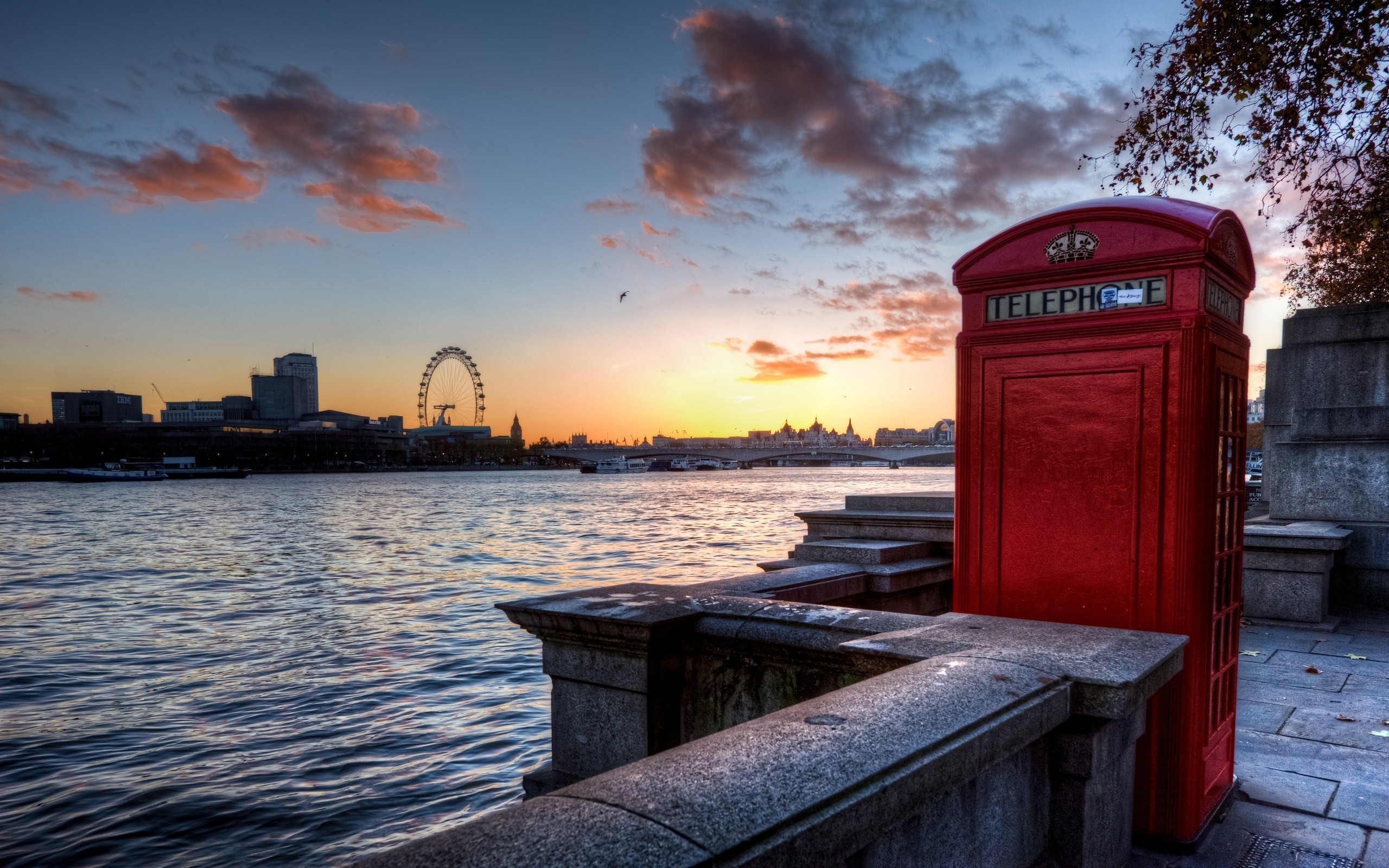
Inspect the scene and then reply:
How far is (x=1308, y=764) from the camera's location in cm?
396

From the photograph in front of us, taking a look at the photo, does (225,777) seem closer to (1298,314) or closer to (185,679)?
(185,679)

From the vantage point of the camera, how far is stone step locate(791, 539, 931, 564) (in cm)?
520

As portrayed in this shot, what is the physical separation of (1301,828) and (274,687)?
33.8ft

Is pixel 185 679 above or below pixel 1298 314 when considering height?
below

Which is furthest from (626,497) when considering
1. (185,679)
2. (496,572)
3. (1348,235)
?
(1348,235)

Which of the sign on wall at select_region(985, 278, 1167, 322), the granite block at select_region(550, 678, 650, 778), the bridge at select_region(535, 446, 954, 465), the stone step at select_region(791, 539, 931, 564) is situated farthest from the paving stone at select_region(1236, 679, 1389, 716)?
the bridge at select_region(535, 446, 954, 465)

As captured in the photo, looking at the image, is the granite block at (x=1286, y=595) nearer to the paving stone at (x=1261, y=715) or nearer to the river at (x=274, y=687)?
the paving stone at (x=1261, y=715)

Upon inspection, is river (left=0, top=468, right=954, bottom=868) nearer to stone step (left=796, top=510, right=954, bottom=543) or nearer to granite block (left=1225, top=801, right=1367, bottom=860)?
stone step (left=796, top=510, right=954, bottom=543)

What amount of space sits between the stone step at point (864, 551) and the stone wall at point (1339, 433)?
223 inches

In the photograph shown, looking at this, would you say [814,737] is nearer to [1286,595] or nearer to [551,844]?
[551,844]

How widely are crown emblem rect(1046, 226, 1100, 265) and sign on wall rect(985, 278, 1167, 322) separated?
0.11 meters

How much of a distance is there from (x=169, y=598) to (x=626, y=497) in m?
47.4

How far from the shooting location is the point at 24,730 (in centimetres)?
864

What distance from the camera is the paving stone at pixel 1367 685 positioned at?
204 inches
